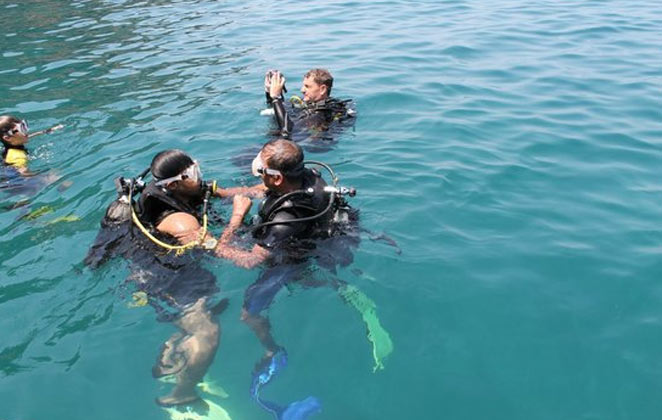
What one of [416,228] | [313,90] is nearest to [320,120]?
[313,90]

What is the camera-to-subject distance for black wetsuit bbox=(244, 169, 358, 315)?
4.68 meters

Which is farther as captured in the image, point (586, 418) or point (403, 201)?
point (403, 201)

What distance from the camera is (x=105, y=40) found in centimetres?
1447

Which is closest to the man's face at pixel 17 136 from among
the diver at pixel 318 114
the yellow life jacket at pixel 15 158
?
the yellow life jacket at pixel 15 158

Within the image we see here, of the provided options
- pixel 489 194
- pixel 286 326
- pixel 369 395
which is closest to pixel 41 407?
pixel 286 326

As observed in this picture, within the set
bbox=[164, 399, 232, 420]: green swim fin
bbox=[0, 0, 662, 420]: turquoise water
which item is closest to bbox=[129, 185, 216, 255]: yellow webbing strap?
bbox=[0, 0, 662, 420]: turquoise water

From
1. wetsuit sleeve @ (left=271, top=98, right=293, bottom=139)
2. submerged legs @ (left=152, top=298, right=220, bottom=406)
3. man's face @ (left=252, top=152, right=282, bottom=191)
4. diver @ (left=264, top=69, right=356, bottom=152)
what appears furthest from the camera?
diver @ (left=264, top=69, right=356, bottom=152)

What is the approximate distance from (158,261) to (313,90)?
426 cm

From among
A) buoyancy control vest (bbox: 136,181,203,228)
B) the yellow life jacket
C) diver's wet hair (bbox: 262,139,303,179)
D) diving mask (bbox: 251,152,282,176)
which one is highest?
diver's wet hair (bbox: 262,139,303,179)

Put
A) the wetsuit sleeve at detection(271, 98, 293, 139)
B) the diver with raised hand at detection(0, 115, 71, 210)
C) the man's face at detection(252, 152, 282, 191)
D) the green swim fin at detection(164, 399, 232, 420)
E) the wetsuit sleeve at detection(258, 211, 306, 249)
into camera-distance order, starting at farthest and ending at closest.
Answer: the wetsuit sleeve at detection(271, 98, 293, 139) < the diver with raised hand at detection(0, 115, 71, 210) < the man's face at detection(252, 152, 282, 191) < the wetsuit sleeve at detection(258, 211, 306, 249) < the green swim fin at detection(164, 399, 232, 420)

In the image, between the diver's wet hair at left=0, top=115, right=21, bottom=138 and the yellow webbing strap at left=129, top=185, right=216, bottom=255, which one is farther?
the diver's wet hair at left=0, top=115, right=21, bottom=138

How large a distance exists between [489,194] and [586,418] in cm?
320

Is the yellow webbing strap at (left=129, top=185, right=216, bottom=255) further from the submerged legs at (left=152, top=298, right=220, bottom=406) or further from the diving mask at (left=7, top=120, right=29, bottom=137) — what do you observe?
the diving mask at (left=7, top=120, right=29, bottom=137)

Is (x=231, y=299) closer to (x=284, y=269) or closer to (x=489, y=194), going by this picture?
(x=284, y=269)
